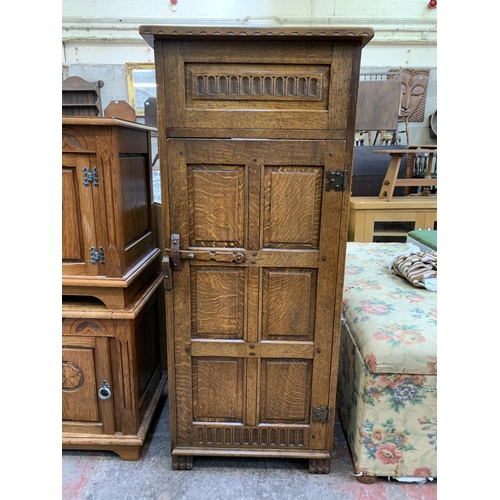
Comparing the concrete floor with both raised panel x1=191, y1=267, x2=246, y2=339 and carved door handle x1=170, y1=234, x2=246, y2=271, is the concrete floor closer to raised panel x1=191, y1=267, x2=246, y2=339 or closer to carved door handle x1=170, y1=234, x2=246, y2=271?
raised panel x1=191, y1=267, x2=246, y2=339

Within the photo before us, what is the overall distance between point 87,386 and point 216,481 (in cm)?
67

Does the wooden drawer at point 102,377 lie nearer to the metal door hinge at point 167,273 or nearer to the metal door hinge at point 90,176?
the metal door hinge at point 167,273

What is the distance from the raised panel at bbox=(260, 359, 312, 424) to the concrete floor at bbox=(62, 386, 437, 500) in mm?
267

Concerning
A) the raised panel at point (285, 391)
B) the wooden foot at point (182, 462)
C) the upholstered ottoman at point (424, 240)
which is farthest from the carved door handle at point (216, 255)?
the upholstered ottoman at point (424, 240)

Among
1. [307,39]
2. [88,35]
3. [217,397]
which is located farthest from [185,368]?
[88,35]

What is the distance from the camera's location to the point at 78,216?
140 centimetres

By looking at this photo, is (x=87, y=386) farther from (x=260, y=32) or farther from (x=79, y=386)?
(x=260, y=32)

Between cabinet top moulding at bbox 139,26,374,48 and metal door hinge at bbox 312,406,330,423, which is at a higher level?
cabinet top moulding at bbox 139,26,374,48

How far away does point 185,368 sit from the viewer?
144 cm

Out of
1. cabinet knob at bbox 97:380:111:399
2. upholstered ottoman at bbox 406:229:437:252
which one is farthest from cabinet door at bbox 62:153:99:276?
upholstered ottoman at bbox 406:229:437:252

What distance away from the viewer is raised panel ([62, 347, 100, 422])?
1.52 m

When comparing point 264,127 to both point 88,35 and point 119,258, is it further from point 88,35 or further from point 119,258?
point 88,35

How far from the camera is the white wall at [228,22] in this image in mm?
3469

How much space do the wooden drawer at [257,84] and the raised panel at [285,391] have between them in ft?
2.81
